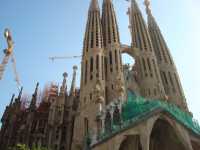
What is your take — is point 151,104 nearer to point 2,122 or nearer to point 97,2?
point 2,122

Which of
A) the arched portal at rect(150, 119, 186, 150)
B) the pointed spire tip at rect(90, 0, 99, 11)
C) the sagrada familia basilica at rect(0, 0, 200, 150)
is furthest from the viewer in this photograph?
the pointed spire tip at rect(90, 0, 99, 11)

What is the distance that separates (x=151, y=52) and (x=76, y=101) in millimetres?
13257

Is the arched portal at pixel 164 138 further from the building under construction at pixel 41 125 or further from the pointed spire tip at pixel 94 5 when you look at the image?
the pointed spire tip at pixel 94 5

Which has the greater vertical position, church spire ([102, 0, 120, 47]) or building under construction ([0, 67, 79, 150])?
church spire ([102, 0, 120, 47])

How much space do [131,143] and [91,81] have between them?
33.2ft

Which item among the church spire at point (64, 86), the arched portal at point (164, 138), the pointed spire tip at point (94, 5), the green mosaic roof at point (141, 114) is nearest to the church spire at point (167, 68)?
the green mosaic roof at point (141, 114)

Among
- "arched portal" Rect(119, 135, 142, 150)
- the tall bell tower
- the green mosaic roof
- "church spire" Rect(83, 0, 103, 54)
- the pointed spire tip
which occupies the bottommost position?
"arched portal" Rect(119, 135, 142, 150)

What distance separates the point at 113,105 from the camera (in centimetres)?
2483

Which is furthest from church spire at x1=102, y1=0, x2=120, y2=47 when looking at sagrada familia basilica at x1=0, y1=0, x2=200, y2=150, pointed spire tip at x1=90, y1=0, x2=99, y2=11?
pointed spire tip at x1=90, y1=0, x2=99, y2=11

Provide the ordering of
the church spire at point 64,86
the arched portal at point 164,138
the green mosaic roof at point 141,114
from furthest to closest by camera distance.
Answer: the church spire at point 64,86 < the arched portal at point 164,138 < the green mosaic roof at point 141,114

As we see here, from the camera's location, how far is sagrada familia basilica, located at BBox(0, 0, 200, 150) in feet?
74.5

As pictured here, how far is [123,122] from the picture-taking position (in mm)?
22469

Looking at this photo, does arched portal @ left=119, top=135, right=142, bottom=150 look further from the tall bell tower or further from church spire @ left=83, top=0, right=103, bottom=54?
church spire @ left=83, top=0, right=103, bottom=54

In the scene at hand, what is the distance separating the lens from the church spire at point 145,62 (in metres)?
33.0
